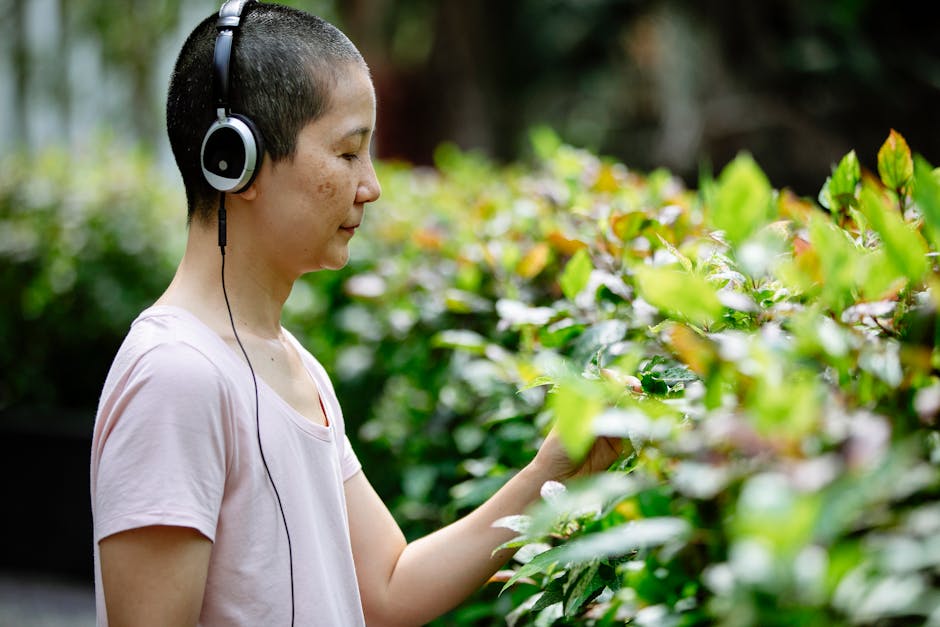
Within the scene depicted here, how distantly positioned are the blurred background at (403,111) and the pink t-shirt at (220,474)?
121cm

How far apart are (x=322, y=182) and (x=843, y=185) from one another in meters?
0.86

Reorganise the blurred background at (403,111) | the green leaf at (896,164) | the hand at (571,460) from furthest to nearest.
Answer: the blurred background at (403,111)
the green leaf at (896,164)
the hand at (571,460)

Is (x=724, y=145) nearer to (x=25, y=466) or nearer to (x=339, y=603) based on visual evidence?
(x=25, y=466)

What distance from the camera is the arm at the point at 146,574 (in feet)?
4.26

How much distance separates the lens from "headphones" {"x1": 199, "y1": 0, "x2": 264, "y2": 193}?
57.9 inches

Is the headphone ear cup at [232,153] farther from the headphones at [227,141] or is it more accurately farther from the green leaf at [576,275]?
the green leaf at [576,275]

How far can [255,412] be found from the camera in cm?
144

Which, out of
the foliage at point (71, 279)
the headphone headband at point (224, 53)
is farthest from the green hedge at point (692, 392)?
the foliage at point (71, 279)

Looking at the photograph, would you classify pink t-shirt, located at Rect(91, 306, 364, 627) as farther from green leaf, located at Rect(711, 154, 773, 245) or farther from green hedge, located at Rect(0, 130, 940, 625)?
green leaf, located at Rect(711, 154, 773, 245)

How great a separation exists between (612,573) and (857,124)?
10602 mm

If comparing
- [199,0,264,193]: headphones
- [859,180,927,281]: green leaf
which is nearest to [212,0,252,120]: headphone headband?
[199,0,264,193]: headphones

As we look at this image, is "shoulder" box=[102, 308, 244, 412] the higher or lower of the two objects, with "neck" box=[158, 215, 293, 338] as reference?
lower

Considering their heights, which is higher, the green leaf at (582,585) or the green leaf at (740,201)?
the green leaf at (740,201)

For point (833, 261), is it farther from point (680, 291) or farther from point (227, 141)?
point (227, 141)
